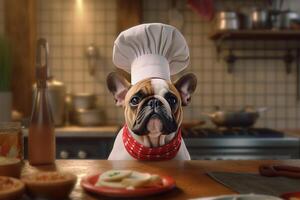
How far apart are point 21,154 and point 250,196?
624 mm

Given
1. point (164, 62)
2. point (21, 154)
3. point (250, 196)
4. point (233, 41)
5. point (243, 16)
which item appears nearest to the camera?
point (250, 196)

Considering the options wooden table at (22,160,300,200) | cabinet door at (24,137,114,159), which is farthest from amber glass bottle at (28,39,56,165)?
cabinet door at (24,137,114,159)

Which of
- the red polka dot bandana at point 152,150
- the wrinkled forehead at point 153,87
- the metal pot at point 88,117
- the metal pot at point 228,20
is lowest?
the metal pot at point 88,117

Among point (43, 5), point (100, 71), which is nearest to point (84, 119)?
point (100, 71)

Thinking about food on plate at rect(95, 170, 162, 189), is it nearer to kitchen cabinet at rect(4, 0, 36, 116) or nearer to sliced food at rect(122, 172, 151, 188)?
sliced food at rect(122, 172, 151, 188)

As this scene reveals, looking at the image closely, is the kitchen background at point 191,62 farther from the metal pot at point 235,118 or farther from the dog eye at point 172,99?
the dog eye at point 172,99

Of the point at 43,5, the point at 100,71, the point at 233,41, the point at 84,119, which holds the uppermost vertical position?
the point at 43,5

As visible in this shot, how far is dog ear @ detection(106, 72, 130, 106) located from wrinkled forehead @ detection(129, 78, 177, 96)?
8 cm

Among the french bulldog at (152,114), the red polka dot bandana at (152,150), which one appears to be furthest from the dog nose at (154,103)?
the red polka dot bandana at (152,150)

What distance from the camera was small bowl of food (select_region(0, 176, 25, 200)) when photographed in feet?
2.60

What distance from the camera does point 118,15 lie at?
9.78 ft

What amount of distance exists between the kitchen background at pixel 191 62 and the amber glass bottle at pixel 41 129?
1.88m

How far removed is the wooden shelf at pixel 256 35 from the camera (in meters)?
2.79

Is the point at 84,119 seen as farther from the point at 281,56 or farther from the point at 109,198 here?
the point at 109,198
